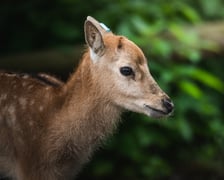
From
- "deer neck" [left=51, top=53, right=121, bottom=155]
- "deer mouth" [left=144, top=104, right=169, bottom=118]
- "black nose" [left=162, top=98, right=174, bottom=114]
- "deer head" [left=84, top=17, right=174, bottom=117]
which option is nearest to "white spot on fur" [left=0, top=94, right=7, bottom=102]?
"deer neck" [left=51, top=53, right=121, bottom=155]

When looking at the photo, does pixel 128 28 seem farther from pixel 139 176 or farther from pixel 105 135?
pixel 105 135

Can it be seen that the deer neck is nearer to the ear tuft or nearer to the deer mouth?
the ear tuft

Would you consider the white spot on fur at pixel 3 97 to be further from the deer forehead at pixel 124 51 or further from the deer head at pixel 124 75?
the deer forehead at pixel 124 51

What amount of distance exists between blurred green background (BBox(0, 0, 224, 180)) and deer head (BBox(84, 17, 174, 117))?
2.75 m

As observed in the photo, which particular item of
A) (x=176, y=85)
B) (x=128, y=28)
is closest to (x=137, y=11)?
(x=128, y=28)

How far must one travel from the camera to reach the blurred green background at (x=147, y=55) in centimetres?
885

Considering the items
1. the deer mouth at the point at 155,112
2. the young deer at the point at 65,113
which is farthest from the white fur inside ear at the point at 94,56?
the deer mouth at the point at 155,112

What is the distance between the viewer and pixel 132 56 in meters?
5.77

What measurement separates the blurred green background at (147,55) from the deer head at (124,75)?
2751 millimetres

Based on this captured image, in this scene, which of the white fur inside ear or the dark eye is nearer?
the dark eye

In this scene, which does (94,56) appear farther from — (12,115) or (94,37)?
(12,115)

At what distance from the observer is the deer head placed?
575cm

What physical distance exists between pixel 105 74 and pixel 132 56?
246 millimetres

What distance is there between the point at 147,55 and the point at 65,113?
299 cm
